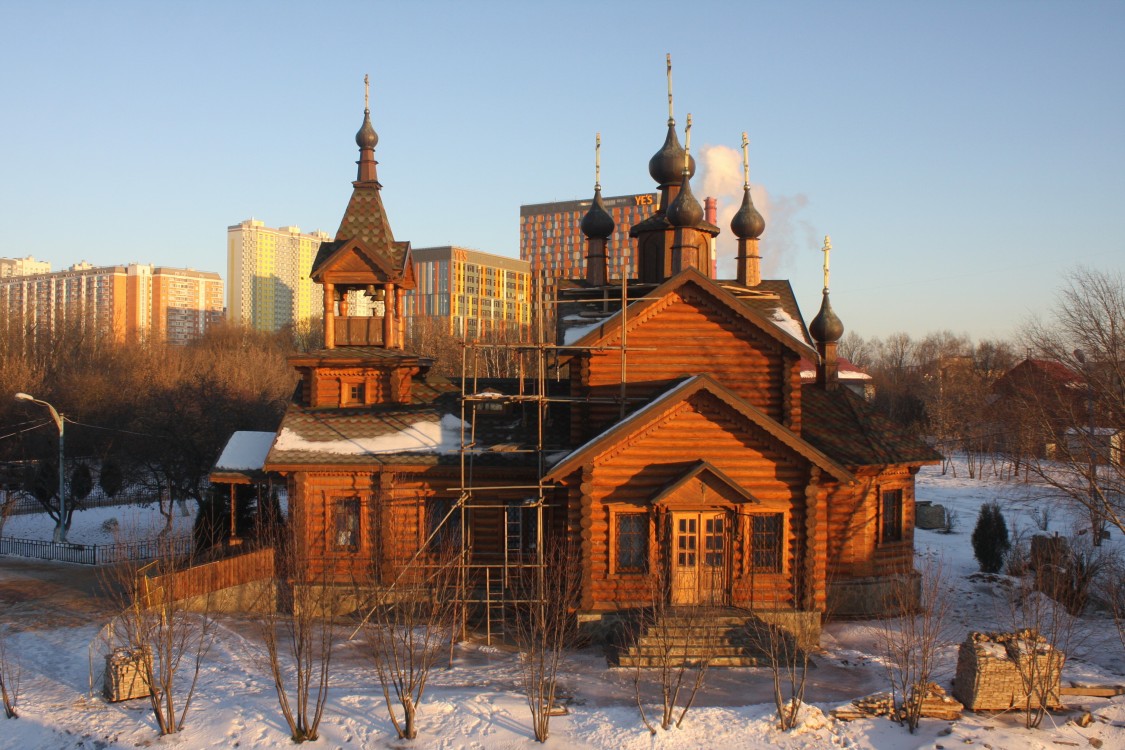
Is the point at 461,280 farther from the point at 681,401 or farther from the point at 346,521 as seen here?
the point at 681,401

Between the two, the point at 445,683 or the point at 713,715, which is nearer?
the point at 713,715

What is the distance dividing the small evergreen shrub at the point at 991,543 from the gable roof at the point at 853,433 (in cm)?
472

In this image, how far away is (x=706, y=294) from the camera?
18.2m

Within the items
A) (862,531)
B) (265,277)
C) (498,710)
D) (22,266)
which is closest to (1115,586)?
(862,531)

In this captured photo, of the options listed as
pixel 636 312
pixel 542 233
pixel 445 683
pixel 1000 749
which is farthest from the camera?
pixel 542 233

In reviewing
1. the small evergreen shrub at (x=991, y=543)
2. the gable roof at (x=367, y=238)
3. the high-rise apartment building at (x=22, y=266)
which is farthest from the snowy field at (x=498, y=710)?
the high-rise apartment building at (x=22, y=266)

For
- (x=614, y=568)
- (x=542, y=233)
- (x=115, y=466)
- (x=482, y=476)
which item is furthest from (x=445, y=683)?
(x=542, y=233)

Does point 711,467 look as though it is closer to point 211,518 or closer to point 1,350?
point 211,518

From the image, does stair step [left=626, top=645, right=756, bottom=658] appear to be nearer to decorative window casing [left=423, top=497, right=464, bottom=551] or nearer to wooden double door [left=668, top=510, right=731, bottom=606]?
wooden double door [left=668, top=510, right=731, bottom=606]

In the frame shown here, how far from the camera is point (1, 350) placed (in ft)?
164

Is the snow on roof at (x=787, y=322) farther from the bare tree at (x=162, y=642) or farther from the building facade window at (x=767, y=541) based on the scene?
the bare tree at (x=162, y=642)

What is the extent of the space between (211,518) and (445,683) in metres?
11.7

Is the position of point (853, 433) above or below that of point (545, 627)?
above

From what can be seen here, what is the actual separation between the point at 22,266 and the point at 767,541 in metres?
165
